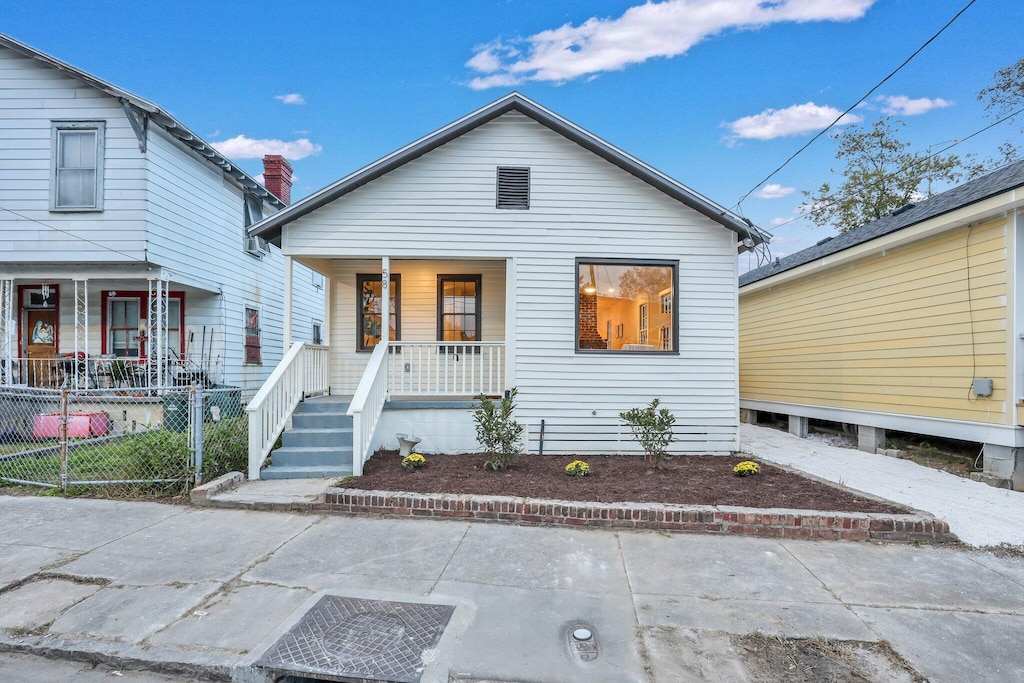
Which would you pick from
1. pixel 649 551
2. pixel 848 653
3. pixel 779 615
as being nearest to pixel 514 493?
pixel 649 551

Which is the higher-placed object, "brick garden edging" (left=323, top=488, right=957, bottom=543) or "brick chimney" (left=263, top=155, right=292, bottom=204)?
"brick chimney" (left=263, top=155, right=292, bottom=204)

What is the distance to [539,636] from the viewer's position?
9.34 feet

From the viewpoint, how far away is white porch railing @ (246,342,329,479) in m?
5.89

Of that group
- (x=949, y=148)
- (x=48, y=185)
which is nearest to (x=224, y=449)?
(x=48, y=185)

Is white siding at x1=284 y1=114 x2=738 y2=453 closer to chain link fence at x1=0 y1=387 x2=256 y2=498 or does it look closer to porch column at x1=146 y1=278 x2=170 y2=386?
chain link fence at x1=0 y1=387 x2=256 y2=498

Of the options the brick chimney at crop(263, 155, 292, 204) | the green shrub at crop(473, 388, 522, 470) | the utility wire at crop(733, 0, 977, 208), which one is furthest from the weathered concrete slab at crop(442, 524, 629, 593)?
the brick chimney at crop(263, 155, 292, 204)

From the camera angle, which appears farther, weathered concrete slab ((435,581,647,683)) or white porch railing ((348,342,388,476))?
white porch railing ((348,342,388,476))

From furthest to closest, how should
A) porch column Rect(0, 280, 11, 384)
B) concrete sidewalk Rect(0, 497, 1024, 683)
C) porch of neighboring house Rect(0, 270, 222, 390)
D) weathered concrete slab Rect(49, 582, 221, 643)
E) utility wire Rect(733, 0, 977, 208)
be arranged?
porch of neighboring house Rect(0, 270, 222, 390) < porch column Rect(0, 280, 11, 384) < utility wire Rect(733, 0, 977, 208) < weathered concrete slab Rect(49, 582, 221, 643) < concrete sidewalk Rect(0, 497, 1024, 683)

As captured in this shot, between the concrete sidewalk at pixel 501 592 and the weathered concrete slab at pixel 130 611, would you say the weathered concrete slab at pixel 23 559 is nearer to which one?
the concrete sidewalk at pixel 501 592

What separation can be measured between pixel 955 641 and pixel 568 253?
5905 millimetres

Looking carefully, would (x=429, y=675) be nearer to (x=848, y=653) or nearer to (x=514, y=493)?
(x=848, y=653)

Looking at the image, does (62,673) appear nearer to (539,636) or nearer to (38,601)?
(38,601)

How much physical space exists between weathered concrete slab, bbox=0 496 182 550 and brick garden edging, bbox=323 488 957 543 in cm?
163

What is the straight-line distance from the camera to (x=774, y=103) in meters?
16.6
